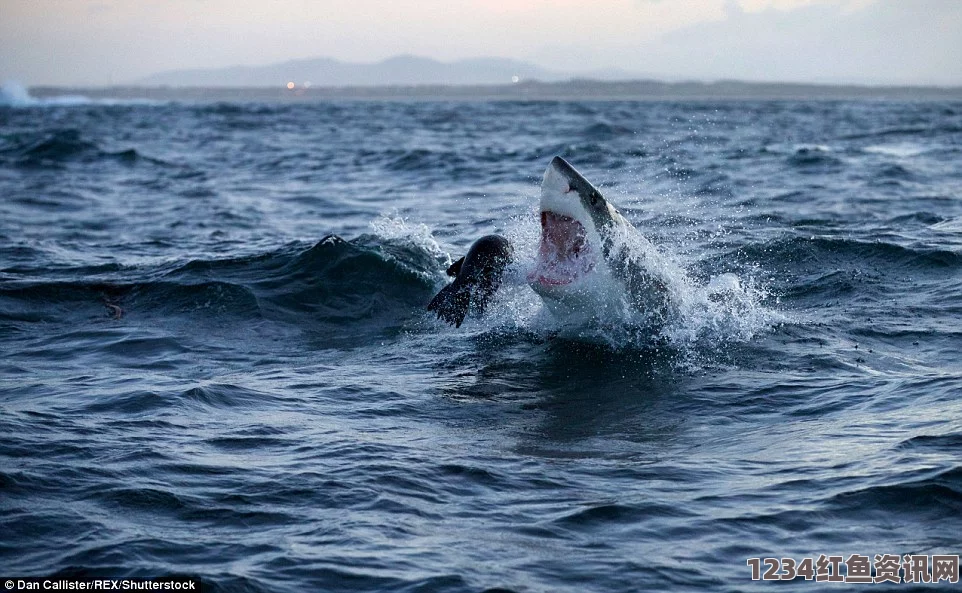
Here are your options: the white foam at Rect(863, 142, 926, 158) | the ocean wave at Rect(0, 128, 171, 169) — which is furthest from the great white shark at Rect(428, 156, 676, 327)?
the ocean wave at Rect(0, 128, 171, 169)

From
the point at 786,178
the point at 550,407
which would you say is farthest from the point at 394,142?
the point at 550,407

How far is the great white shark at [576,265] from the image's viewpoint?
892cm

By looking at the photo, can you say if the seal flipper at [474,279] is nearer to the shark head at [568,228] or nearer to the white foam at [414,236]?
the shark head at [568,228]

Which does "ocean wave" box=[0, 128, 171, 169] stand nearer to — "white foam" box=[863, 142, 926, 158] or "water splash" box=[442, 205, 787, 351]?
"white foam" box=[863, 142, 926, 158]

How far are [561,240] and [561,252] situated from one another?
112 mm

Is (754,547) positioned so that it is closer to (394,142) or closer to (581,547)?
(581,547)

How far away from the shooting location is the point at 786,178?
83.6ft

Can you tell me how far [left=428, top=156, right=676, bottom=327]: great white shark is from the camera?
351 inches

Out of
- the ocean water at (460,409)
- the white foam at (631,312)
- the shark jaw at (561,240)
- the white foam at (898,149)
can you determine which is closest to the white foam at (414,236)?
the ocean water at (460,409)

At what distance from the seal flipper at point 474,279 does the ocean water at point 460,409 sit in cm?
25

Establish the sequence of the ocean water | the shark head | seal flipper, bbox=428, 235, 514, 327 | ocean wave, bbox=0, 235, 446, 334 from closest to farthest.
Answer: the ocean water → the shark head → seal flipper, bbox=428, 235, 514, 327 → ocean wave, bbox=0, 235, 446, 334

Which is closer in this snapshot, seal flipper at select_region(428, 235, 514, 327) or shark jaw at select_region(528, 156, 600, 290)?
shark jaw at select_region(528, 156, 600, 290)

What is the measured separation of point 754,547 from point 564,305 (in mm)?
4414

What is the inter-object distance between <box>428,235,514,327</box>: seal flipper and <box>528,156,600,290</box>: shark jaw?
404mm
